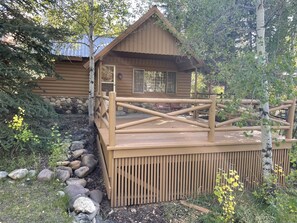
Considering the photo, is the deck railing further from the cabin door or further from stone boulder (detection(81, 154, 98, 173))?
the cabin door

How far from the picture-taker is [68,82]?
425 inches

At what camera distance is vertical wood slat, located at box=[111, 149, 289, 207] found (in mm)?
4219

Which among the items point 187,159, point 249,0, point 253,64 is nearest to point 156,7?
point 249,0

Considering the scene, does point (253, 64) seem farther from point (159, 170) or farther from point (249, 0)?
point (249, 0)

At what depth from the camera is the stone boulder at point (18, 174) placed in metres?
4.16

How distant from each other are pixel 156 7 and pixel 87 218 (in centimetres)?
703

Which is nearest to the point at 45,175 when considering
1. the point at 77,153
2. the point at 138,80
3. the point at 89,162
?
the point at 89,162

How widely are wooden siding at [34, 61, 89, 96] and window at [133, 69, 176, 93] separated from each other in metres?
2.71

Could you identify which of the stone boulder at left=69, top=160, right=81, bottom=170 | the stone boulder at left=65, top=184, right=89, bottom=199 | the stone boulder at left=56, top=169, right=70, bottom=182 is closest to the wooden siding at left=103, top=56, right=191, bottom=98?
the stone boulder at left=69, top=160, right=81, bottom=170

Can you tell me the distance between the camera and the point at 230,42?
210 inches

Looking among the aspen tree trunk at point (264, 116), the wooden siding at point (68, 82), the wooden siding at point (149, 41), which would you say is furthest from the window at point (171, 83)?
the aspen tree trunk at point (264, 116)

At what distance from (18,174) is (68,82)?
726 centimetres

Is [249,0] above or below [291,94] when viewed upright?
above

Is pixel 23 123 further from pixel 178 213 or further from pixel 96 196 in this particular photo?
pixel 178 213
